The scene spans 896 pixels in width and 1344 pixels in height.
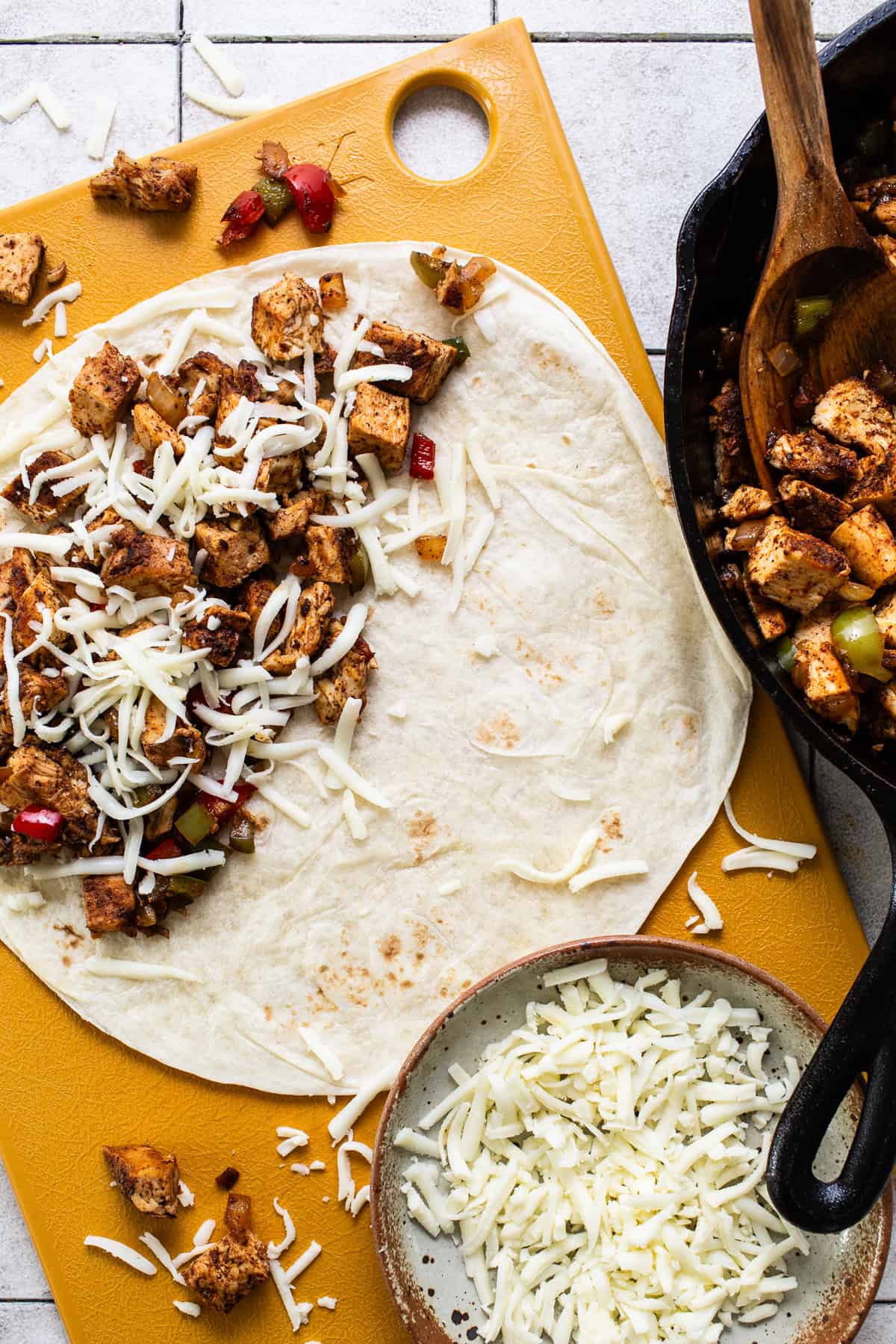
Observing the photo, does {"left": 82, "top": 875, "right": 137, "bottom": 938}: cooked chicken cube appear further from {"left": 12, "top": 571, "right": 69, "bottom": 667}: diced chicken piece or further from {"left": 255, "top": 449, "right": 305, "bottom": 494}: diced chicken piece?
{"left": 255, "top": 449, "right": 305, "bottom": 494}: diced chicken piece

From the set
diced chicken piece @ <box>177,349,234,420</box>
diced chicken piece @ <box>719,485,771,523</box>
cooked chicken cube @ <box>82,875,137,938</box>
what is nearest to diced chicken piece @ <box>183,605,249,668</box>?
diced chicken piece @ <box>177,349,234,420</box>

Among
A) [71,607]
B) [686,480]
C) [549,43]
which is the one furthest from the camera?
[549,43]

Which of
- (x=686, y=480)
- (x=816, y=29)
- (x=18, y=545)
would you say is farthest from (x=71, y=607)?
(x=816, y=29)

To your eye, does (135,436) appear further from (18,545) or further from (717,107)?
(717,107)

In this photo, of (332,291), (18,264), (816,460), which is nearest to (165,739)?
(332,291)

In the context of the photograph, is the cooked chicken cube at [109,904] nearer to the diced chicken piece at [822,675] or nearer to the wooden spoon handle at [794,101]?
the diced chicken piece at [822,675]

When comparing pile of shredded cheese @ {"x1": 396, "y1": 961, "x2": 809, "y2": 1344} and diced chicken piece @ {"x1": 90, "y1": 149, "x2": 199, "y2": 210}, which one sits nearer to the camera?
pile of shredded cheese @ {"x1": 396, "y1": 961, "x2": 809, "y2": 1344}
